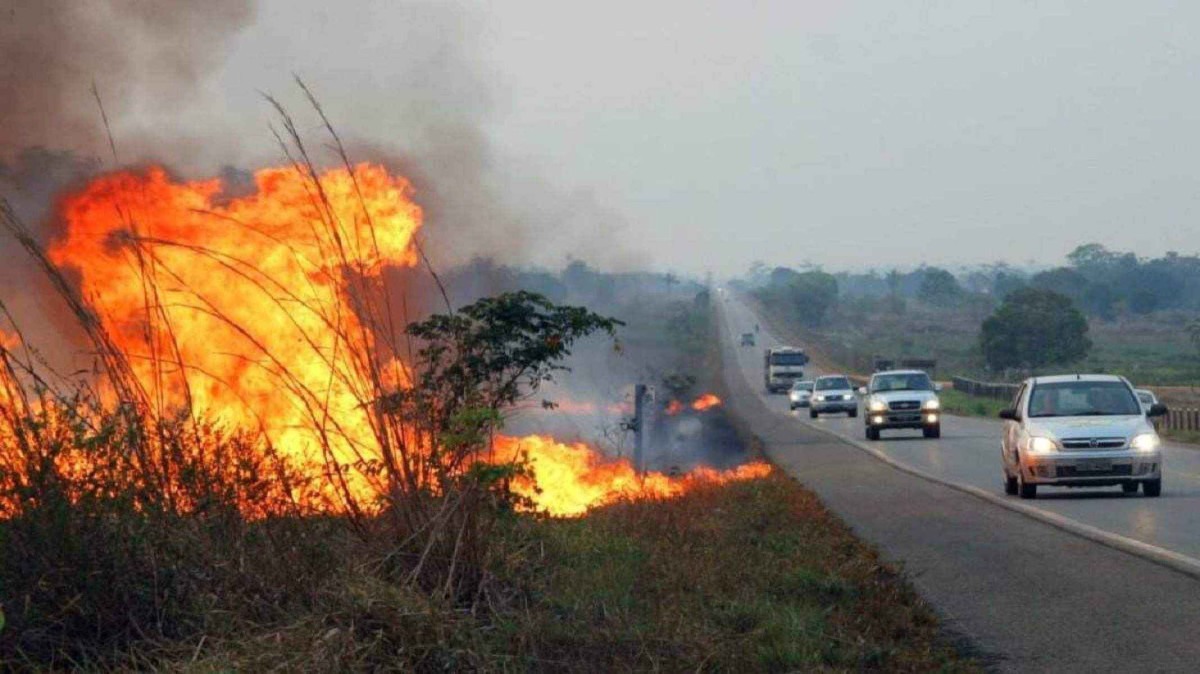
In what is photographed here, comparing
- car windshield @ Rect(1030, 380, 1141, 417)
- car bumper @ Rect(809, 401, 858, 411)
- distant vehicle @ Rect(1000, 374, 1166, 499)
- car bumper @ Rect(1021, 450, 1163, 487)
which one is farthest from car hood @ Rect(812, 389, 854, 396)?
car bumper @ Rect(1021, 450, 1163, 487)

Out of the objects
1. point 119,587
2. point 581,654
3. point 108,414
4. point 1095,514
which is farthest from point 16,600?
point 1095,514

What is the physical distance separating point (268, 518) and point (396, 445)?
2.43 feet

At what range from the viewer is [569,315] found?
63.2ft

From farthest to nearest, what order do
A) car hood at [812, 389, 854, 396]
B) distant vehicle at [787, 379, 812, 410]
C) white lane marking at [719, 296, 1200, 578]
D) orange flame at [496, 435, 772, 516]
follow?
distant vehicle at [787, 379, 812, 410] < car hood at [812, 389, 854, 396] < orange flame at [496, 435, 772, 516] < white lane marking at [719, 296, 1200, 578]

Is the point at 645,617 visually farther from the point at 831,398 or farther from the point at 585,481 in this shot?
the point at 831,398

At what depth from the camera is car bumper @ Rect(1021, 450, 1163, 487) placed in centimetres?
2297

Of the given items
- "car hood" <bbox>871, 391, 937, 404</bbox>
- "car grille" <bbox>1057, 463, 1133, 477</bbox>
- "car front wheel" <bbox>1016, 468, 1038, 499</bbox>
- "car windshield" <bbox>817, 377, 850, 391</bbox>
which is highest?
"car windshield" <bbox>817, 377, 850, 391</bbox>

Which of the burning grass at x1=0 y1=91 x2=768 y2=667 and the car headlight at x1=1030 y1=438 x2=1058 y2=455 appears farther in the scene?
the car headlight at x1=1030 y1=438 x2=1058 y2=455

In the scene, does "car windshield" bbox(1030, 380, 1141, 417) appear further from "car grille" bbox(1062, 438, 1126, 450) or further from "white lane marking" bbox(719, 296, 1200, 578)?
"white lane marking" bbox(719, 296, 1200, 578)

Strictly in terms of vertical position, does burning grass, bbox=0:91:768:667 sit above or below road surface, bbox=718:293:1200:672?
above

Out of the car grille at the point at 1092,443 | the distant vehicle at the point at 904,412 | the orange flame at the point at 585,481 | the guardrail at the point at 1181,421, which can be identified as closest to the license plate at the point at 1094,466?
the car grille at the point at 1092,443

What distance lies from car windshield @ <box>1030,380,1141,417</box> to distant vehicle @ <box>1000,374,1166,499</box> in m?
0.01

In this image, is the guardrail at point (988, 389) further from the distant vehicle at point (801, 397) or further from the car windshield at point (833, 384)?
the distant vehicle at point (801, 397)

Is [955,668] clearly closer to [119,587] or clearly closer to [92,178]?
[119,587]
